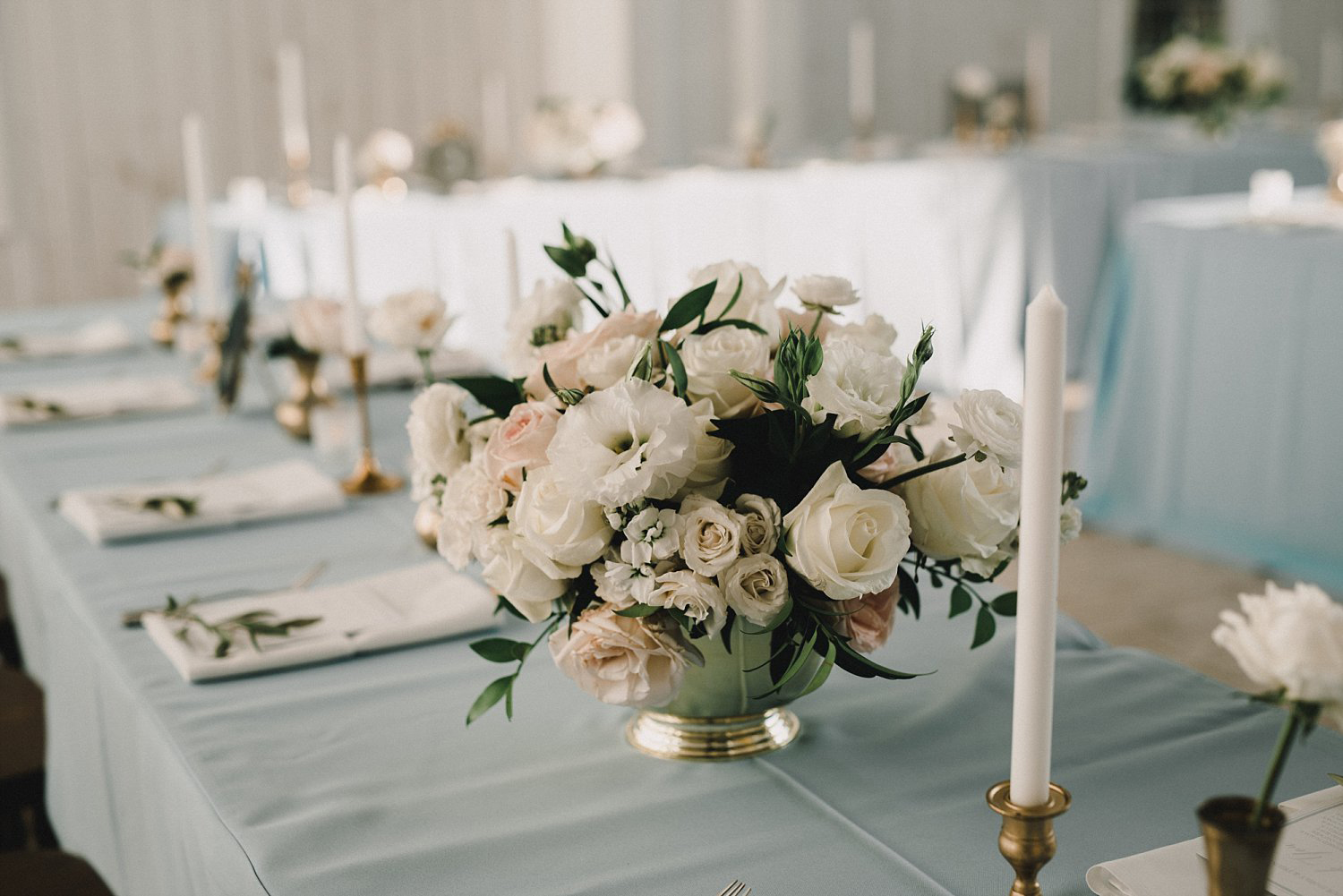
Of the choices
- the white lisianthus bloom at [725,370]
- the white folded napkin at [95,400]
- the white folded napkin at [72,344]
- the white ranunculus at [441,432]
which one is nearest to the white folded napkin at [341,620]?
the white ranunculus at [441,432]

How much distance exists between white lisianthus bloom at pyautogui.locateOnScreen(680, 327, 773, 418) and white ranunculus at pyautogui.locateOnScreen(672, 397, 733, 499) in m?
0.01

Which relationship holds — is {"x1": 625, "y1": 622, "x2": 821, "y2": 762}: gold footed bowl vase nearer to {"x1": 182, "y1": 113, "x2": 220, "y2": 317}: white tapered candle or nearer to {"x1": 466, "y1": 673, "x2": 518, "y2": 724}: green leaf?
{"x1": 466, "y1": 673, "x2": 518, "y2": 724}: green leaf

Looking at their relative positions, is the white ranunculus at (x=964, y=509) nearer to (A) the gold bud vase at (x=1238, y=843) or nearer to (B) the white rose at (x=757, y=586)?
(B) the white rose at (x=757, y=586)

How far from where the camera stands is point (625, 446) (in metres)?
0.92

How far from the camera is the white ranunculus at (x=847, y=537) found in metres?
0.86

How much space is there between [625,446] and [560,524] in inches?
2.6

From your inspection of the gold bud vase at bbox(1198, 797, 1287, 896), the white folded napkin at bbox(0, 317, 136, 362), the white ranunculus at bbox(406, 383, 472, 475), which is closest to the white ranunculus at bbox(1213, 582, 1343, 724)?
the gold bud vase at bbox(1198, 797, 1287, 896)

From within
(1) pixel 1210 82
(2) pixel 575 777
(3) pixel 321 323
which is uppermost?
(1) pixel 1210 82

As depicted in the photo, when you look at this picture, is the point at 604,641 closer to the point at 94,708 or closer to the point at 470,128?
the point at 94,708

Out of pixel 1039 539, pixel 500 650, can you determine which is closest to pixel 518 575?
pixel 500 650

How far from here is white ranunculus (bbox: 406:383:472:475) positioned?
3.60 feet

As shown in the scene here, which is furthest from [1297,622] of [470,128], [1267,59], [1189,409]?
[470,128]

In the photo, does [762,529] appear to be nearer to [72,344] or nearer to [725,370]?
[725,370]

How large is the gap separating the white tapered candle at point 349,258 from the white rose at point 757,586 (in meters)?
1.06
